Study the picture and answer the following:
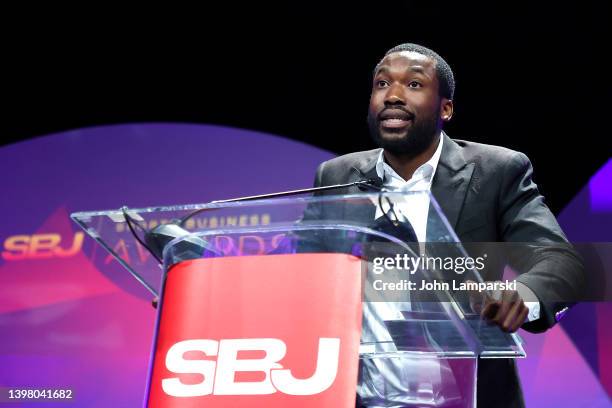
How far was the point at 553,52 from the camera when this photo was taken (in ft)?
11.8

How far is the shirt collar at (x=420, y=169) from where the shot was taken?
2240mm

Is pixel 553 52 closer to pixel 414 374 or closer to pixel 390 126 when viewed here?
pixel 390 126

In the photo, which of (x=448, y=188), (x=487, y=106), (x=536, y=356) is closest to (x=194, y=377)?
(x=448, y=188)

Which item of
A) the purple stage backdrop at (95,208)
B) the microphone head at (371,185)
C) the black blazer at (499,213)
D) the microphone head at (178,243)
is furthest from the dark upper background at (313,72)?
the microphone head at (178,243)

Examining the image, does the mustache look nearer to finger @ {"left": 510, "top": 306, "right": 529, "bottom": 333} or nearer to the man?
the man

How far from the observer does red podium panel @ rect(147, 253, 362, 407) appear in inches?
52.0

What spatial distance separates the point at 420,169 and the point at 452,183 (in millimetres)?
126

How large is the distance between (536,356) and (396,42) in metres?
1.52

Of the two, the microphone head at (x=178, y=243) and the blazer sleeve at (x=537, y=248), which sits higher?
the blazer sleeve at (x=537, y=248)

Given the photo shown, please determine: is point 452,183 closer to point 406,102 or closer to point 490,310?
point 406,102

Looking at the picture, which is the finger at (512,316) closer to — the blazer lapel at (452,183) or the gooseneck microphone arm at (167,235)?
the gooseneck microphone arm at (167,235)

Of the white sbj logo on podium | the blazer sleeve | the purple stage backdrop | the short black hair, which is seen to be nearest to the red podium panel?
the white sbj logo on podium

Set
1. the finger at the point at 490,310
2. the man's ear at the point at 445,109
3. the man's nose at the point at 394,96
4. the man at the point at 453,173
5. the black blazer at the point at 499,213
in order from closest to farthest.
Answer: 1. the finger at the point at 490,310
2. the black blazer at the point at 499,213
3. the man at the point at 453,173
4. the man's nose at the point at 394,96
5. the man's ear at the point at 445,109

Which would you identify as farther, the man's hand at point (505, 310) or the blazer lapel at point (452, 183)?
the blazer lapel at point (452, 183)
